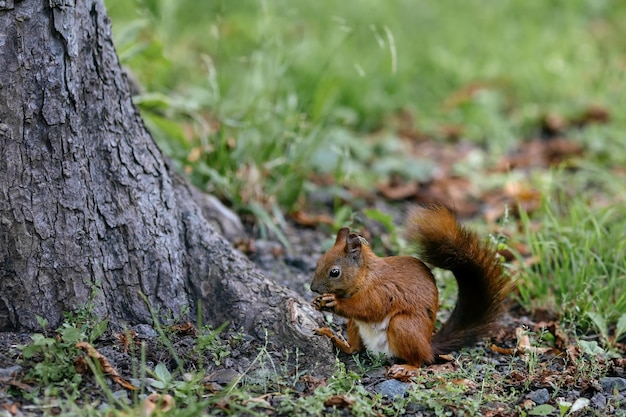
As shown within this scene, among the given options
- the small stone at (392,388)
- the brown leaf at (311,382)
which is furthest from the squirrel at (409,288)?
the brown leaf at (311,382)

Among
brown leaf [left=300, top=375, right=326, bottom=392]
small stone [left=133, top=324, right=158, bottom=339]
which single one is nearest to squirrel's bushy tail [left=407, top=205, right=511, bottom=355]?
brown leaf [left=300, top=375, right=326, bottom=392]

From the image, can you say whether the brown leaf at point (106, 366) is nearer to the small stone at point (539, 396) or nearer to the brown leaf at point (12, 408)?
the brown leaf at point (12, 408)

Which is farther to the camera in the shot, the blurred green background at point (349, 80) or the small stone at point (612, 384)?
the blurred green background at point (349, 80)

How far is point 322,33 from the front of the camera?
781 centimetres

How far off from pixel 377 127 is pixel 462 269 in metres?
3.74

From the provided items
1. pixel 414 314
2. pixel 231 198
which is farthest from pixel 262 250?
pixel 414 314

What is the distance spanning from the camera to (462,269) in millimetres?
3355

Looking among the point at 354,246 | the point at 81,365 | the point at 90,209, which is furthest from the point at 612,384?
the point at 90,209

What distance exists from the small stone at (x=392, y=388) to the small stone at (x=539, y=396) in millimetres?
455

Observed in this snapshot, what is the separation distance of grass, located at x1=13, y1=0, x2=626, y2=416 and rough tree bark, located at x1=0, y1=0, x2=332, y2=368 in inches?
7.0

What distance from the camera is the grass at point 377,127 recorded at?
2.90 meters

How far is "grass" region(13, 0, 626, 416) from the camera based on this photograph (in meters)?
2.90

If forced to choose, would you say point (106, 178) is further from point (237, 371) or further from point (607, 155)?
point (607, 155)

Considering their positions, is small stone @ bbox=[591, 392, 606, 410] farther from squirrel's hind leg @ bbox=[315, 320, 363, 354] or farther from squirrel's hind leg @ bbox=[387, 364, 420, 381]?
squirrel's hind leg @ bbox=[315, 320, 363, 354]
